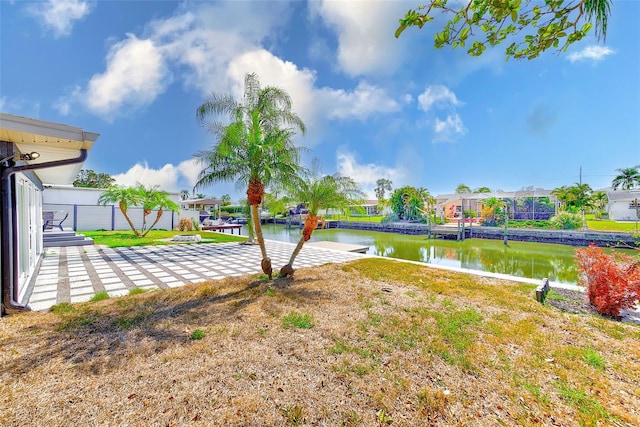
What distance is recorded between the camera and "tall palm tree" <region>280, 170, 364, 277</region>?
6.54m

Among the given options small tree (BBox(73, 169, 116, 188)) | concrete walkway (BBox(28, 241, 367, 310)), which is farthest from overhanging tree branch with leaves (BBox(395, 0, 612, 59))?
small tree (BBox(73, 169, 116, 188))

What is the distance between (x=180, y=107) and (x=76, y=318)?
43.8 feet

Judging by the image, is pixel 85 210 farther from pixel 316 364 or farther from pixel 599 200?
pixel 599 200

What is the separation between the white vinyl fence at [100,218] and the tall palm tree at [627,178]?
54600 millimetres

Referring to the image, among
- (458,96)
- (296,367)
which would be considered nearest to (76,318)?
(296,367)

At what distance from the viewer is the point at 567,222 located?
22.8 metres

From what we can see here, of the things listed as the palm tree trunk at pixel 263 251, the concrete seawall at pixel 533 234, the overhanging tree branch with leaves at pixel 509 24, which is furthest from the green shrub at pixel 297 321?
the concrete seawall at pixel 533 234

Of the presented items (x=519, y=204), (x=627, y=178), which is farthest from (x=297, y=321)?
(x=627, y=178)

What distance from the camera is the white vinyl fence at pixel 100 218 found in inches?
742

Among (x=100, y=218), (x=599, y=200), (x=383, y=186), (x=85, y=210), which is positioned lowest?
(x=100, y=218)

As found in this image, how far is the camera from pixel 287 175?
6.55 metres

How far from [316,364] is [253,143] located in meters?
4.71

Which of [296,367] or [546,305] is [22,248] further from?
[546,305]

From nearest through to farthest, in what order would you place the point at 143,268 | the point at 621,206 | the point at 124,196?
1. the point at 143,268
2. the point at 124,196
3. the point at 621,206
